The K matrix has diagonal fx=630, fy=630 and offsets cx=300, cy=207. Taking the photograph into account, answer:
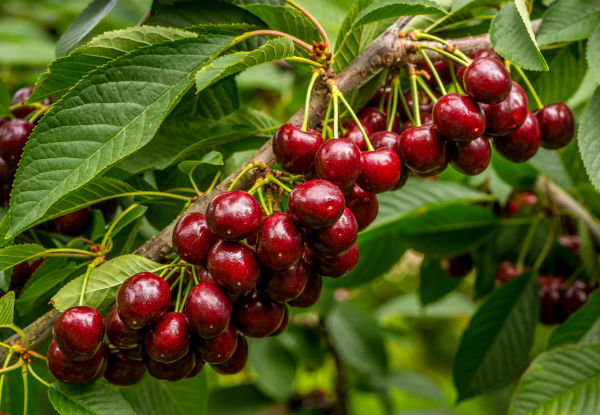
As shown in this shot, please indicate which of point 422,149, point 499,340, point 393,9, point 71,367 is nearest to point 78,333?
point 71,367

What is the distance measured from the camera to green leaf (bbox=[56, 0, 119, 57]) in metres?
Result: 1.23

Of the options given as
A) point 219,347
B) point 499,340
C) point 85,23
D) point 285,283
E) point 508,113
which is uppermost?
point 85,23

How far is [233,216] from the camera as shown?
92cm

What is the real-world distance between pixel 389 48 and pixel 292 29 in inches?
7.6

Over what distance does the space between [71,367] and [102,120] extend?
397 mm

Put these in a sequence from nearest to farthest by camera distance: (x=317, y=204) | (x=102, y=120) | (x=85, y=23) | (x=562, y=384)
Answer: (x=317, y=204) → (x=102, y=120) → (x=85, y=23) → (x=562, y=384)

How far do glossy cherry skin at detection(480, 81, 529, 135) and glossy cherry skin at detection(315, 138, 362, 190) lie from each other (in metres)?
0.29

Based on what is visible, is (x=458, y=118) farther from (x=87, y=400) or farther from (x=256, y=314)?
(x=87, y=400)

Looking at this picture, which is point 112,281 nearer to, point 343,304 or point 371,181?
point 371,181

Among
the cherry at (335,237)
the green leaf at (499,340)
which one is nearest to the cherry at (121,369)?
the cherry at (335,237)

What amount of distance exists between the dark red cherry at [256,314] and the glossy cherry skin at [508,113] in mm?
500

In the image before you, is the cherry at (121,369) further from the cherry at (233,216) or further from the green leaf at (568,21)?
the green leaf at (568,21)

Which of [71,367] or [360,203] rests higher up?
[360,203]

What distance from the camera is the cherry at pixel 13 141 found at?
1.21 m
